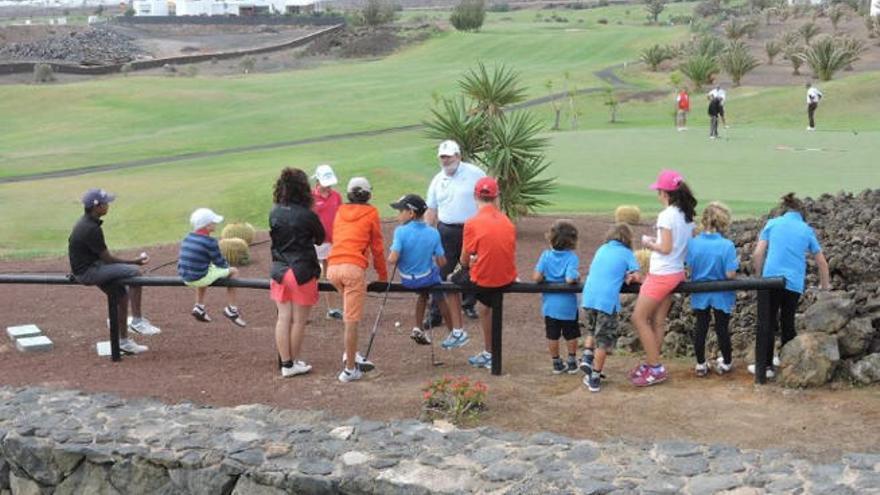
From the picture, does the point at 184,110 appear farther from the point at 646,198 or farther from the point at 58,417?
the point at 58,417

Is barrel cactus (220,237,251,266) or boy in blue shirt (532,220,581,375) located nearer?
boy in blue shirt (532,220,581,375)

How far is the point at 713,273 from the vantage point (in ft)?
29.8

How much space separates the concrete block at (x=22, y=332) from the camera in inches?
453

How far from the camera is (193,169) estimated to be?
32219 mm

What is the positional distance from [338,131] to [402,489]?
123ft

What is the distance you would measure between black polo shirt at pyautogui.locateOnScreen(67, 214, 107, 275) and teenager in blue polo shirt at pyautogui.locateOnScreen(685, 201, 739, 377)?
5210 mm

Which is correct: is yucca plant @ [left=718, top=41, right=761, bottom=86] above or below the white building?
below

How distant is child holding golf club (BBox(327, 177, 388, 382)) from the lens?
9.44 m

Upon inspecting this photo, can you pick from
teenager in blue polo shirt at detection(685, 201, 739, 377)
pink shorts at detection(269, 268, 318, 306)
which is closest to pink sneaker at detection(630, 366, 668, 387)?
teenager in blue polo shirt at detection(685, 201, 739, 377)

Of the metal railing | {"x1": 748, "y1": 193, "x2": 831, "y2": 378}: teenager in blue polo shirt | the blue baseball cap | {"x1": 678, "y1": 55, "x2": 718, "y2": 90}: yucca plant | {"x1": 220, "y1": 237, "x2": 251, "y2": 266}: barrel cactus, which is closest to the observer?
the metal railing

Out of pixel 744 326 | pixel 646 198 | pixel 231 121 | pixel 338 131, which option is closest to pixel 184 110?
pixel 231 121

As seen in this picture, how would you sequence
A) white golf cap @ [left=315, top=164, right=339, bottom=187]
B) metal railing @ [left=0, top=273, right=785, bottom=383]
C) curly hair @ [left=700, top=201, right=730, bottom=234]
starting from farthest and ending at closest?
white golf cap @ [left=315, top=164, right=339, bottom=187], curly hair @ [left=700, top=201, right=730, bottom=234], metal railing @ [left=0, top=273, right=785, bottom=383]

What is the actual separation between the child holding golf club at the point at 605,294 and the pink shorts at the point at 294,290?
2.24 meters

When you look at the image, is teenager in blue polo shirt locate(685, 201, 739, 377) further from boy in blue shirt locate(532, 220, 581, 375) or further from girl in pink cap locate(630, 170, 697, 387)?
boy in blue shirt locate(532, 220, 581, 375)
